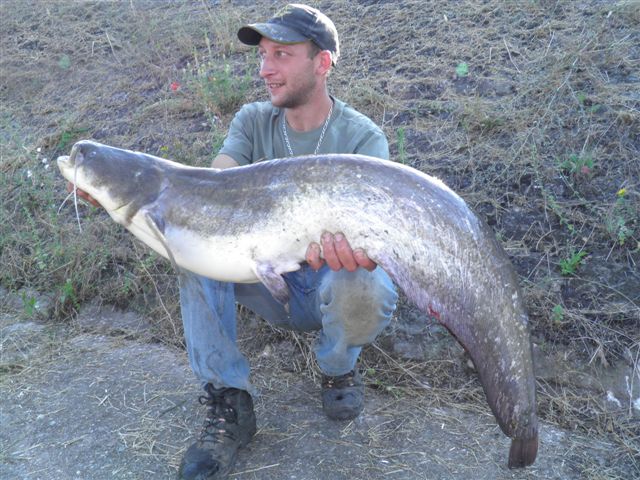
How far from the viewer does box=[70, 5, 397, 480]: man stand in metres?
2.48

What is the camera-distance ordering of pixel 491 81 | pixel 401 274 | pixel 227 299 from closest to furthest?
pixel 401 274, pixel 227 299, pixel 491 81

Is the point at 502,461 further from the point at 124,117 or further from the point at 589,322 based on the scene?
the point at 124,117

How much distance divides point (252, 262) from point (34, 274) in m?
2.58

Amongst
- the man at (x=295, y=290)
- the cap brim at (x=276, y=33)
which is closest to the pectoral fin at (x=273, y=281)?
the man at (x=295, y=290)

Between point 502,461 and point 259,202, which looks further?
point 502,461

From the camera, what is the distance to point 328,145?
295 centimetres

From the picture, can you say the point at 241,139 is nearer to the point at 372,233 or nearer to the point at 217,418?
the point at 372,233

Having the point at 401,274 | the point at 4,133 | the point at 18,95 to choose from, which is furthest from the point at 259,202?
the point at 18,95

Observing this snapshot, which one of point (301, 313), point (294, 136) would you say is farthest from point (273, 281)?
point (294, 136)

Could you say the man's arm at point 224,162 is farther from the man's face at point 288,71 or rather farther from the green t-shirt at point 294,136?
the man's face at point 288,71

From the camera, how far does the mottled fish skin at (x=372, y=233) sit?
83.0 inches

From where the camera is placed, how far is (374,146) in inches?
111

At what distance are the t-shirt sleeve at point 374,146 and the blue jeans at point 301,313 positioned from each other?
58 centimetres

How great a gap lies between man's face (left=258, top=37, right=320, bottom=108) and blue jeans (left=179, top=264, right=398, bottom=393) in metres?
0.85
